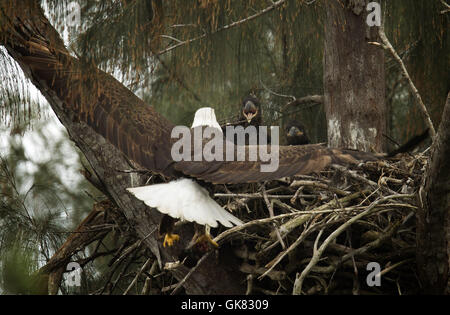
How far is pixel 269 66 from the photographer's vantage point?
5359 millimetres

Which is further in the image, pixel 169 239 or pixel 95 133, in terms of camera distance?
pixel 95 133

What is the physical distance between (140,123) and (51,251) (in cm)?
117

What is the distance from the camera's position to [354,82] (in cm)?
381

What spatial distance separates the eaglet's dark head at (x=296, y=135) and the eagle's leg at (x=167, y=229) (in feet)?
4.89

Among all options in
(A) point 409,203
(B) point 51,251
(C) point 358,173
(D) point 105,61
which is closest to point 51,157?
(B) point 51,251

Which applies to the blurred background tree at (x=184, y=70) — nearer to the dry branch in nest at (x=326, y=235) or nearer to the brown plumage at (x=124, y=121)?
the brown plumage at (x=124, y=121)

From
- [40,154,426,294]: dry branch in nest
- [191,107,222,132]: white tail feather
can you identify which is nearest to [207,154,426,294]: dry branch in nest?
[40,154,426,294]: dry branch in nest

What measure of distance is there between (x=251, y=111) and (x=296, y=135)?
0.38 m

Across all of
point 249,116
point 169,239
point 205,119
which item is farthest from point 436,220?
point 249,116

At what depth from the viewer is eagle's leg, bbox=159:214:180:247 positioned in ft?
10.1

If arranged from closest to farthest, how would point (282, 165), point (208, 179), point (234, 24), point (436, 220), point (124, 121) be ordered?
1. point (436, 220)
2. point (282, 165)
3. point (208, 179)
4. point (124, 121)
5. point (234, 24)

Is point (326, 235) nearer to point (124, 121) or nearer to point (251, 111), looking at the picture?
point (124, 121)

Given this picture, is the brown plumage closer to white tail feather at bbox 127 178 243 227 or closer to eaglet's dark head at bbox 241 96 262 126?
white tail feather at bbox 127 178 243 227
